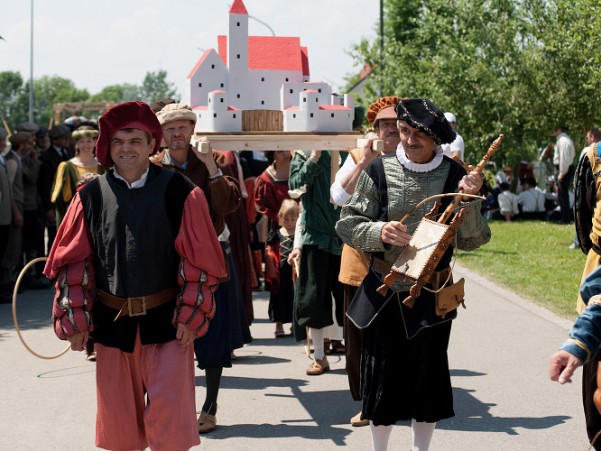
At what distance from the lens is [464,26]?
28.5 metres

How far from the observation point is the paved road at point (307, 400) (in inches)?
257

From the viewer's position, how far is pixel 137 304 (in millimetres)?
5008

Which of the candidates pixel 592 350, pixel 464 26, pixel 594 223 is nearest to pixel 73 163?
pixel 594 223

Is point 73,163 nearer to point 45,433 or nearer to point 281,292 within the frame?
point 281,292

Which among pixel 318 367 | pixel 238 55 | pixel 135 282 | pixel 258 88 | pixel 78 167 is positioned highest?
pixel 238 55

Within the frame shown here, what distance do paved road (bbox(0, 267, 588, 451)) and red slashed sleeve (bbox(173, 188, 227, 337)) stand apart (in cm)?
163

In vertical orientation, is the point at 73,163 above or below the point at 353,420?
above

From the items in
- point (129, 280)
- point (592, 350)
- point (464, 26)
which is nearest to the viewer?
point (592, 350)

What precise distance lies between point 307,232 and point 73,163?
11.4ft

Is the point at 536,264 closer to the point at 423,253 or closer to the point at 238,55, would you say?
the point at 238,55

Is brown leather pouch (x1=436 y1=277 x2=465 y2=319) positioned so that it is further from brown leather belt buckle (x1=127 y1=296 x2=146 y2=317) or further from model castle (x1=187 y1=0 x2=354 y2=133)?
model castle (x1=187 y1=0 x2=354 y2=133)

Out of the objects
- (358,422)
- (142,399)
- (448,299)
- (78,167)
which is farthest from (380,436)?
(78,167)

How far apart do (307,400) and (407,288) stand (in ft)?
7.90

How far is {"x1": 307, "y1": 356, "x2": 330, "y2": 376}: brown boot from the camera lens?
8.47 metres
